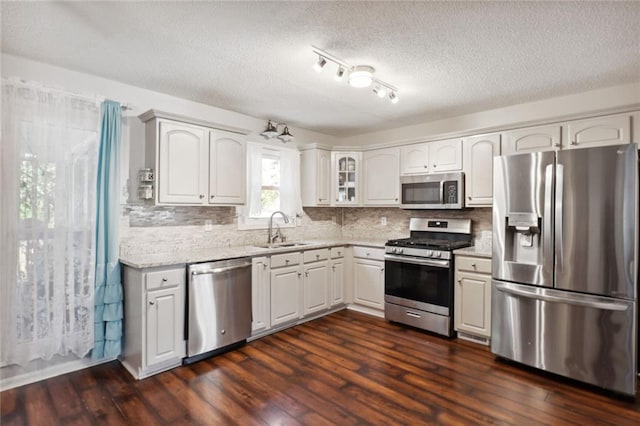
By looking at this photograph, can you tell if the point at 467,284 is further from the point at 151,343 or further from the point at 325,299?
the point at 151,343

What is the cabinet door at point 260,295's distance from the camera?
11.3 ft

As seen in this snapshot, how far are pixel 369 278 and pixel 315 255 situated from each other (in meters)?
0.77

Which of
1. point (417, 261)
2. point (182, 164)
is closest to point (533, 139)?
point (417, 261)

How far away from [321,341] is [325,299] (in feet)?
2.60

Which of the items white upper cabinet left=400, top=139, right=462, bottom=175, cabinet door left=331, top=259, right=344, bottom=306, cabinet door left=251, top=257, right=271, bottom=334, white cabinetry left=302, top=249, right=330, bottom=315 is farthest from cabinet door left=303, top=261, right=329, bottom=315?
white upper cabinet left=400, top=139, right=462, bottom=175

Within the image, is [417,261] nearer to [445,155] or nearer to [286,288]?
[445,155]

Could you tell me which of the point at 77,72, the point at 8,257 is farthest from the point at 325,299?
the point at 77,72

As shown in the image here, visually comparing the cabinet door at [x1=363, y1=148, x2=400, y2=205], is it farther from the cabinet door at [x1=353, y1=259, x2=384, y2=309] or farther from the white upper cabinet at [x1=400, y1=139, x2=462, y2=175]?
the cabinet door at [x1=353, y1=259, x2=384, y2=309]

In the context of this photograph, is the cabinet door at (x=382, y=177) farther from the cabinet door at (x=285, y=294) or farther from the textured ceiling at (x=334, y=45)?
the cabinet door at (x=285, y=294)

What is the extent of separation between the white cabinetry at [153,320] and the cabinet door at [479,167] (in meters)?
3.02

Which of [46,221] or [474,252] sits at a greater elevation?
[46,221]

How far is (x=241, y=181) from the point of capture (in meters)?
3.68

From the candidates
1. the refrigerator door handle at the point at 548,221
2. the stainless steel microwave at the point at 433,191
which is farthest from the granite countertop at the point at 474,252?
the refrigerator door handle at the point at 548,221

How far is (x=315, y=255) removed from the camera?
13.3 feet
